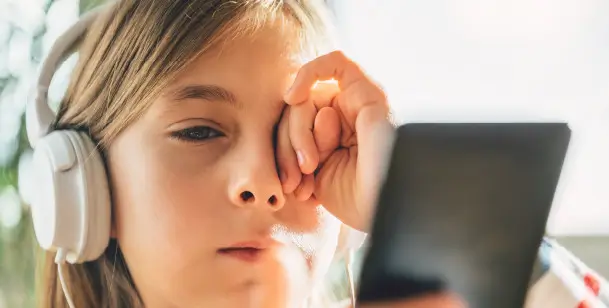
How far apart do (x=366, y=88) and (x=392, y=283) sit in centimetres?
23

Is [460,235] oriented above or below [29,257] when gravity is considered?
above

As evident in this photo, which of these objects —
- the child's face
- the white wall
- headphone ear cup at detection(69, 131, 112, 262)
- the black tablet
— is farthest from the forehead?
the white wall

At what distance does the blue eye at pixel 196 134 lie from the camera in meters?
0.65

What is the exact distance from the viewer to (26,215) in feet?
3.34

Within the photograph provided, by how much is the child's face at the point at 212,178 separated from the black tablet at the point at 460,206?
185 millimetres

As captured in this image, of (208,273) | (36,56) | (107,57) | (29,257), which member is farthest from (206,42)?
(29,257)

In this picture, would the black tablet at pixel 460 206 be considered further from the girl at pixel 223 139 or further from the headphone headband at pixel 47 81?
the headphone headband at pixel 47 81

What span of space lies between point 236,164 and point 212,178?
0.03 metres

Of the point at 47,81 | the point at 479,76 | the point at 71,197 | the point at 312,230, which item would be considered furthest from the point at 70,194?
the point at 479,76

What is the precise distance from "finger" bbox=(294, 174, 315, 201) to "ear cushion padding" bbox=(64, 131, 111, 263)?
0.62ft

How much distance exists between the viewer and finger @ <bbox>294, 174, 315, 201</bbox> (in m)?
0.66

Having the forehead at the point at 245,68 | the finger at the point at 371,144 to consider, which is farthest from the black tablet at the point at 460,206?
the forehead at the point at 245,68

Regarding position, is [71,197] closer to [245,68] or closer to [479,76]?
[245,68]

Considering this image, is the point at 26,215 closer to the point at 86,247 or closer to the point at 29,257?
the point at 29,257
